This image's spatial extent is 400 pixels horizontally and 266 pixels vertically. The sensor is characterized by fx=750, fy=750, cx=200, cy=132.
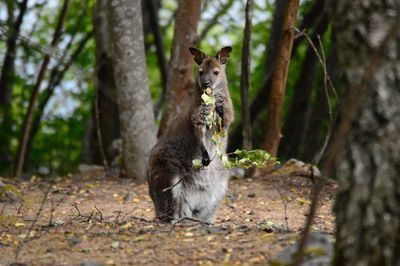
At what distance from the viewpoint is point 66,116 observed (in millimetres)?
20234

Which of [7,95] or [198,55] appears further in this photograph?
[7,95]

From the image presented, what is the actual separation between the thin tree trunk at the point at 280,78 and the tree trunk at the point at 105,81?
380cm

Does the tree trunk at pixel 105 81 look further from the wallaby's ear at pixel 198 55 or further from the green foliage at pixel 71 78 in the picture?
the wallaby's ear at pixel 198 55

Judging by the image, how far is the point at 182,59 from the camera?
1156cm

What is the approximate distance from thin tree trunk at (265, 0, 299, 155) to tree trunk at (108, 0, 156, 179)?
5.94ft

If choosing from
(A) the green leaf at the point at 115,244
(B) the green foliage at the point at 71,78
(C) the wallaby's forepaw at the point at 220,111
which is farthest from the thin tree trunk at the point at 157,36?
(A) the green leaf at the point at 115,244

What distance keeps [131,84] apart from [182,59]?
34.8 inches

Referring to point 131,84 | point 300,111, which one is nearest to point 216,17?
point 300,111

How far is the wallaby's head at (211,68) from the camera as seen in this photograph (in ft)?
26.8

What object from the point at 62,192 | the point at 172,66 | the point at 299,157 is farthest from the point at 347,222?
the point at 299,157

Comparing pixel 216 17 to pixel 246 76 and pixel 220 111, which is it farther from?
pixel 220 111

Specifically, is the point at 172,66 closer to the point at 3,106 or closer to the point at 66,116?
the point at 3,106

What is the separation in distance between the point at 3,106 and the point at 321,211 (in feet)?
35.5

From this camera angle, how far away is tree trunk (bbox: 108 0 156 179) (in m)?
11.2
